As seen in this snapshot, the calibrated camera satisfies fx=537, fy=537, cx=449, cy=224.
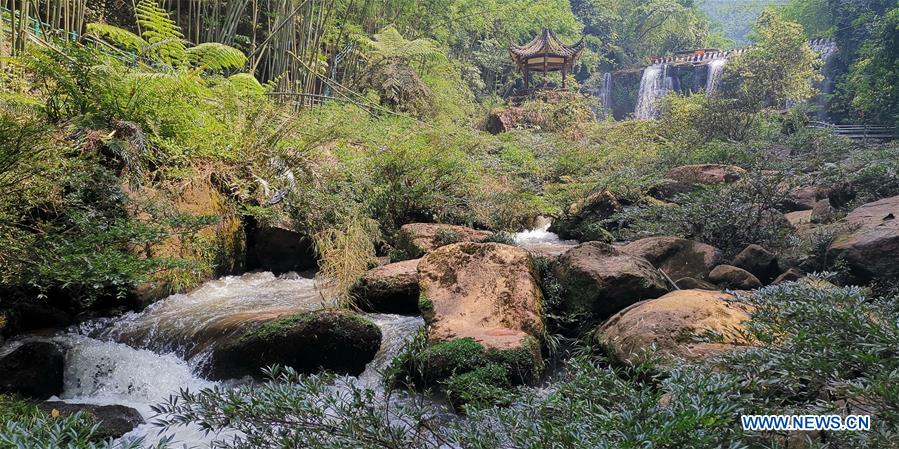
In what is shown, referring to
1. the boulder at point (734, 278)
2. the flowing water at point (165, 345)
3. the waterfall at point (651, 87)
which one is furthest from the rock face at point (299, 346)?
the waterfall at point (651, 87)

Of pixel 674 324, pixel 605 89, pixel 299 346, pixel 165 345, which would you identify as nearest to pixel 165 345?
pixel 165 345

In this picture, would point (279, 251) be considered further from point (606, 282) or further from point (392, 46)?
point (392, 46)

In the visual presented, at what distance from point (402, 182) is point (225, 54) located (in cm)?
277

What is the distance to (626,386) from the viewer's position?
189 centimetres

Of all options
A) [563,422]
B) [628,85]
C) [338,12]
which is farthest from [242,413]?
[628,85]

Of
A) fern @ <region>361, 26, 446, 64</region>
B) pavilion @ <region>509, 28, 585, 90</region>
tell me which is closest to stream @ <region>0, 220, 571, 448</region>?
fern @ <region>361, 26, 446, 64</region>

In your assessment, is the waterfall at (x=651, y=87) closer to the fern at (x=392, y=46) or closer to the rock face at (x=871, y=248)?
the fern at (x=392, y=46)

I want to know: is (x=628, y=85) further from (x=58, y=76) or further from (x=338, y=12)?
(x=58, y=76)

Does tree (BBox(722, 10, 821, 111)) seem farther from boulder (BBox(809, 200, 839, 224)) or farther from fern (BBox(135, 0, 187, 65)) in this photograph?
fern (BBox(135, 0, 187, 65))

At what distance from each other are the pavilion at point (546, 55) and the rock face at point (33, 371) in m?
18.5

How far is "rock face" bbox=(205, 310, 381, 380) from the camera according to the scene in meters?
3.84

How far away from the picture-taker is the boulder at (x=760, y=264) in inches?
210

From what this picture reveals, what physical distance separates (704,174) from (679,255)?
396 cm

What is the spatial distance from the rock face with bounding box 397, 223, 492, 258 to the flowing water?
1234 millimetres
